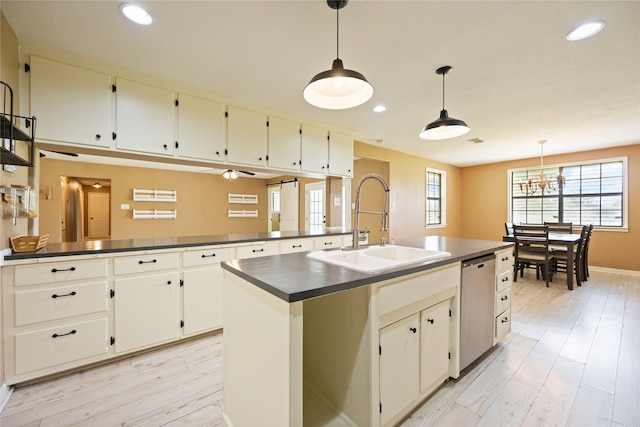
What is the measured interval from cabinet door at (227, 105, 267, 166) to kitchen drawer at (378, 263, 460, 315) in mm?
2379

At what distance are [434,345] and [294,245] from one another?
183 cm

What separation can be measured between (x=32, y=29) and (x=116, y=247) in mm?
1619

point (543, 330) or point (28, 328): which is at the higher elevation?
point (28, 328)

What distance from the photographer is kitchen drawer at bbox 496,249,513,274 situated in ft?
7.11

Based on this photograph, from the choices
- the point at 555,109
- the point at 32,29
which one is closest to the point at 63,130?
the point at 32,29

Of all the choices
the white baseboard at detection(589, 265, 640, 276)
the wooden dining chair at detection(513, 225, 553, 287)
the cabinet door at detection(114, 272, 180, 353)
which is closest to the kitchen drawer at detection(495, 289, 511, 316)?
the wooden dining chair at detection(513, 225, 553, 287)

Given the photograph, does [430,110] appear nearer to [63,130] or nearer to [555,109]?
[555,109]

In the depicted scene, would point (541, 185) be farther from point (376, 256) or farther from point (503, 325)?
point (376, 256)

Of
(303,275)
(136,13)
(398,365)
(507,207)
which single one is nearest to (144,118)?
(136,13)

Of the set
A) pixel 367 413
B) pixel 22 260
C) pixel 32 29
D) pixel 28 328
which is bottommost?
pixel 367 413

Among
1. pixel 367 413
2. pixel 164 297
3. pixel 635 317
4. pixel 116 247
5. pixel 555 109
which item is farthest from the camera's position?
pixel 555 109

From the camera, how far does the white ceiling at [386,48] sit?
167cm

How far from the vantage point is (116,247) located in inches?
82.6

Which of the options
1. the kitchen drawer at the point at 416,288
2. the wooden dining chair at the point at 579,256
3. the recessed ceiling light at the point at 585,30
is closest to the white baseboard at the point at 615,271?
the wooden dining chair at the point at 579,256
